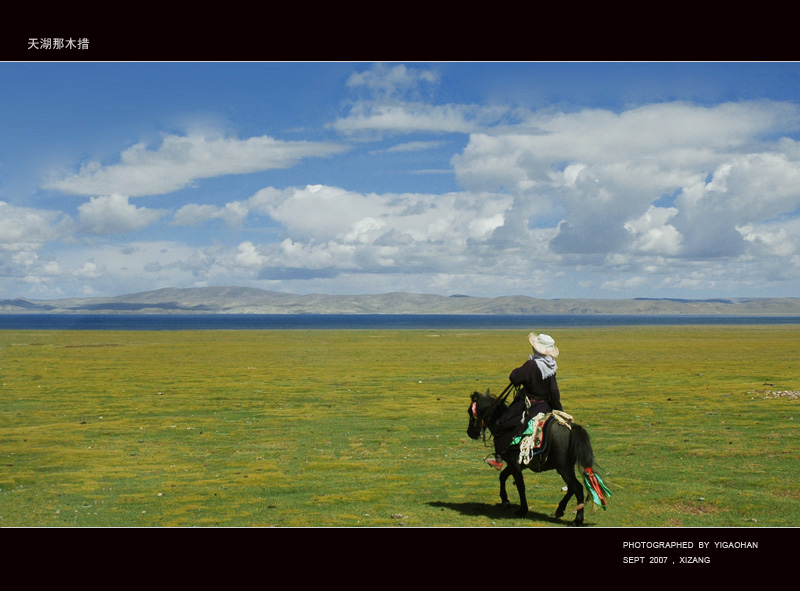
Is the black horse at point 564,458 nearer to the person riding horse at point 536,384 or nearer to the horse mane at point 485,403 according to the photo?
the person riding horse at point 536,384

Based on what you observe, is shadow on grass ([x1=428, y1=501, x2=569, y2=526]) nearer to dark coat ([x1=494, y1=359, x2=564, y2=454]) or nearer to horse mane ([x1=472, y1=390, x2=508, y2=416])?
dark coat ([x1=494, y1=359, x2=564, y2=454])

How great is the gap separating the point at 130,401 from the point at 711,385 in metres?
28.4

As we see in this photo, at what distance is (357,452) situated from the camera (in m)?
17.8

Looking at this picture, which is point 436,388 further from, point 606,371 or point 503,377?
point 606,371

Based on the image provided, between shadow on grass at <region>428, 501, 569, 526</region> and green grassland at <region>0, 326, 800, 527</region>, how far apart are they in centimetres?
6

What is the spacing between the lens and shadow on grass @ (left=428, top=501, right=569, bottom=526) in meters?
10.8

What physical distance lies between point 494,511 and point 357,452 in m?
6.94

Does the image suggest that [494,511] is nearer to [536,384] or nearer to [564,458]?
[564,458]

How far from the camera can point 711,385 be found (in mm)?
33438

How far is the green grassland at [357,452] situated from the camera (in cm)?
1168

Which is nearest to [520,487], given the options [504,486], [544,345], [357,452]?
[504,486]

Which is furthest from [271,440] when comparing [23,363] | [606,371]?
[23,363]

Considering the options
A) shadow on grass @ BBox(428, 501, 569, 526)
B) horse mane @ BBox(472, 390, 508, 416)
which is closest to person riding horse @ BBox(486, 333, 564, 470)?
horse mane @ BBox(472, 390, 508, 416)

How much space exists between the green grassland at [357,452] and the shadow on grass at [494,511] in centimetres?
6
